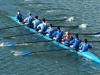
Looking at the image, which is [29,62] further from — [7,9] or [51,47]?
[7,9]

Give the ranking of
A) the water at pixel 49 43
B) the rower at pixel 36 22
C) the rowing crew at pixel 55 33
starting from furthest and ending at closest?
the rower at pixel 36 22 → the rowing crew at pixel 55 33 → the water at pixel 49 43

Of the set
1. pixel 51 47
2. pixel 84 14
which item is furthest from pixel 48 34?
pixel 84 14

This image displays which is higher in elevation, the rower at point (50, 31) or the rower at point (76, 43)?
the rower at point (50, 31)

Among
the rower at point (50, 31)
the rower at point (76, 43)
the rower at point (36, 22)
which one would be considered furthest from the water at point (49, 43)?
the rower at point (36, 22)

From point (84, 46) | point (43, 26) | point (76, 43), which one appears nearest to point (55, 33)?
point (43, 26)

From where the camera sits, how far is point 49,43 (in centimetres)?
2836

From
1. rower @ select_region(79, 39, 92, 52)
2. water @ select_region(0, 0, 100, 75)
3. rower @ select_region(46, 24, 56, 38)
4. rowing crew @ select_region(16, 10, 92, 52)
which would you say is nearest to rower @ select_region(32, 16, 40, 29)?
rowing crew @ select_region(16, 10, 92, 52)

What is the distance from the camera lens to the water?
78.5 ft

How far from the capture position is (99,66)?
2409 centimetres

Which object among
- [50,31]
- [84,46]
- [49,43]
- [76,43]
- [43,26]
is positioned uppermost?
[43,26]

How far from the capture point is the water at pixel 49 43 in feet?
78.5

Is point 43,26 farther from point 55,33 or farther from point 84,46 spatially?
point 84,46

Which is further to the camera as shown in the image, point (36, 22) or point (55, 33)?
point (36, 22)

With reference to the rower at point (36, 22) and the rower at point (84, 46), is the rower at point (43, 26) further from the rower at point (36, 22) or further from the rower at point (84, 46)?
the rower at point (84, 46)
